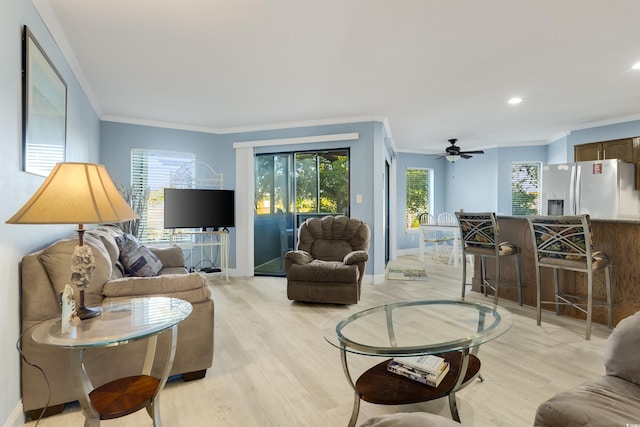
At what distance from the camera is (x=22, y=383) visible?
180 cm

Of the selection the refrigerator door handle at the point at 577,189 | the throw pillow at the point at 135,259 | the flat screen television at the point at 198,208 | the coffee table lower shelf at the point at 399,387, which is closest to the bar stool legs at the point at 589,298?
the coffee table lower shelf at the point at 399,387

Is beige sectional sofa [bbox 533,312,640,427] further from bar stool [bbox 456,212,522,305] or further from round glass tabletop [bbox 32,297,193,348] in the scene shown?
bar stool [bbox 456,212,522,305]

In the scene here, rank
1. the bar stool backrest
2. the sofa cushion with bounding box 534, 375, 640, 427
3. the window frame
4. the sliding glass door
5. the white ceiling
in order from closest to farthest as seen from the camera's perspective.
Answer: the sofa cushion with bounding box 534, 375, 640, 427
the white ceiling
the bar stool backrest
the sliding glass door
the window frame

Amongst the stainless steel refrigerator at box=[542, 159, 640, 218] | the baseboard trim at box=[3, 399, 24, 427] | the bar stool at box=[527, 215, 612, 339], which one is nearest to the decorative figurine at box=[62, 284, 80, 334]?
the baseboard trim at box=[3, 399, 24, 427]

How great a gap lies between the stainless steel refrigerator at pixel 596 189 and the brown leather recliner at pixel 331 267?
3.33 m

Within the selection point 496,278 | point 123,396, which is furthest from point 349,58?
point 123,396

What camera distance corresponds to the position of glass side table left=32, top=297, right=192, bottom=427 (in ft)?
4.45

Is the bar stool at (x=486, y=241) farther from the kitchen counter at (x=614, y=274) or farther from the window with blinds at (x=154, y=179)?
the window with blinds at (x=154, y=179)

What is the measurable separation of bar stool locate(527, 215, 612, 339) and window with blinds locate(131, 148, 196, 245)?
4815 mm

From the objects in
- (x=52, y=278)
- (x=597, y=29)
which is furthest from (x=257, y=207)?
(x=597, y=29)

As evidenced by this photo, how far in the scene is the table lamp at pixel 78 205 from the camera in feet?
4.61

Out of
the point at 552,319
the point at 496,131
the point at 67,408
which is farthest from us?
the point at 496,131

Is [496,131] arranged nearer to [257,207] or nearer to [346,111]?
[346,111]

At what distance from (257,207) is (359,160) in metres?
1.87
